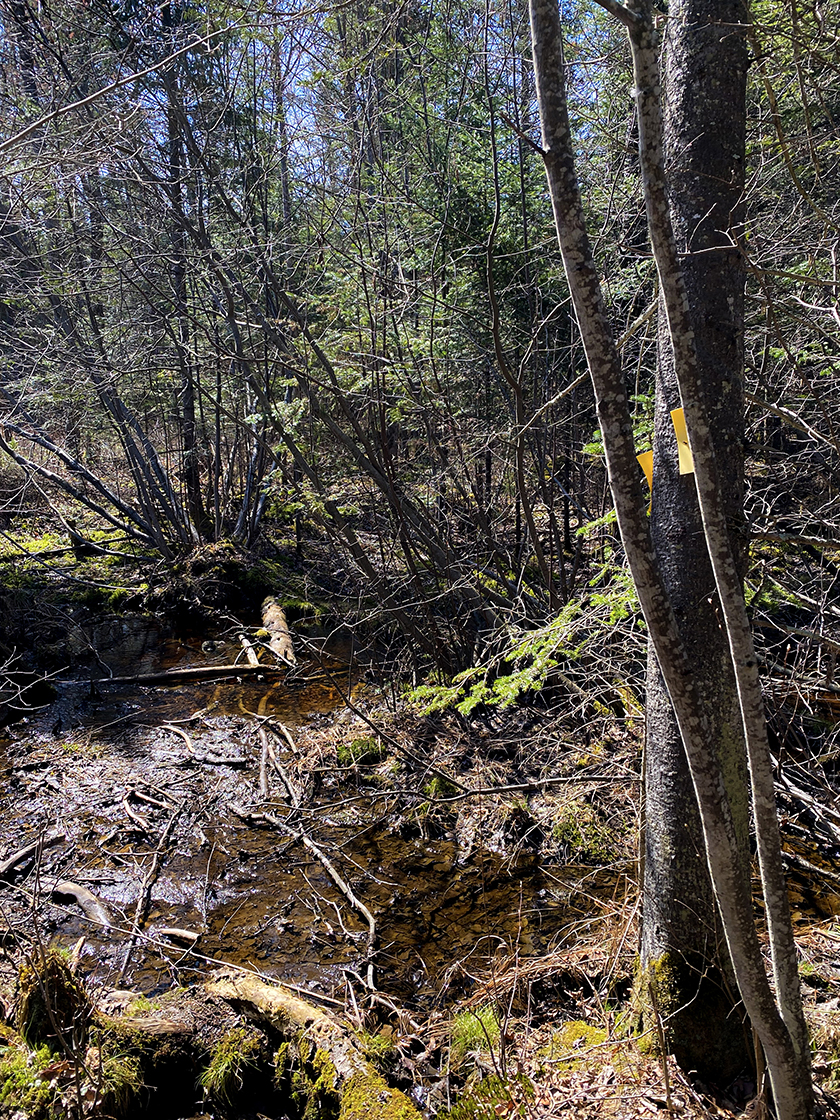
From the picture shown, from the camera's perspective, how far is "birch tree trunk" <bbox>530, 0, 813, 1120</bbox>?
188cm

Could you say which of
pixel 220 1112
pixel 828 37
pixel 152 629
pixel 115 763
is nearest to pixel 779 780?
pixel 220 1112

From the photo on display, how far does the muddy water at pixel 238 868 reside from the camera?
455 centimetres

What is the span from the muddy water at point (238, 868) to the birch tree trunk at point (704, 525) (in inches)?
50.6

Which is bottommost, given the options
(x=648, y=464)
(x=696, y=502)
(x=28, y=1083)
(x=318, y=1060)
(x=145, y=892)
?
(x=145, y=892)

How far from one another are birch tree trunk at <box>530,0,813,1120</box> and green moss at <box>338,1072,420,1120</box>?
1.42 metres

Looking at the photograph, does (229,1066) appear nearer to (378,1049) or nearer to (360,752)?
(378,1049)

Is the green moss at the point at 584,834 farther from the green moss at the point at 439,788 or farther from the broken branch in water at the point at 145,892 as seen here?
the broken branch in water at the point at 145,892

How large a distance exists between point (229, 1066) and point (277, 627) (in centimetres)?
665

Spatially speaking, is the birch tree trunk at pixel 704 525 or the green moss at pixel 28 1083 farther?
the green moss at pixel 28 1083

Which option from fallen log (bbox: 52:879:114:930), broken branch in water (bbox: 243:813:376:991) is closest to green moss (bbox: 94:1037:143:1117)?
broken branch in water (bbox: 243:813:376:991)

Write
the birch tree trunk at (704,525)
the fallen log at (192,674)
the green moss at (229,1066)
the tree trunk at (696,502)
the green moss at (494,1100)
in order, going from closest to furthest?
1. the birch tree trunk at (704,525)
2. the tree trunk at (696,502)
3. the green moss at (494,1100)
4. the green moss at (229,1066)
5. the fallen log at (192,674)

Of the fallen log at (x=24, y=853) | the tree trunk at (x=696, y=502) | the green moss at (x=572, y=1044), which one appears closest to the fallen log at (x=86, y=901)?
the fallen log at (x=24, y=853)

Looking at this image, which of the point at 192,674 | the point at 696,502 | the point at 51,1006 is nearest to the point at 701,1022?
the point at 696,502

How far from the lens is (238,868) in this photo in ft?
18.1
